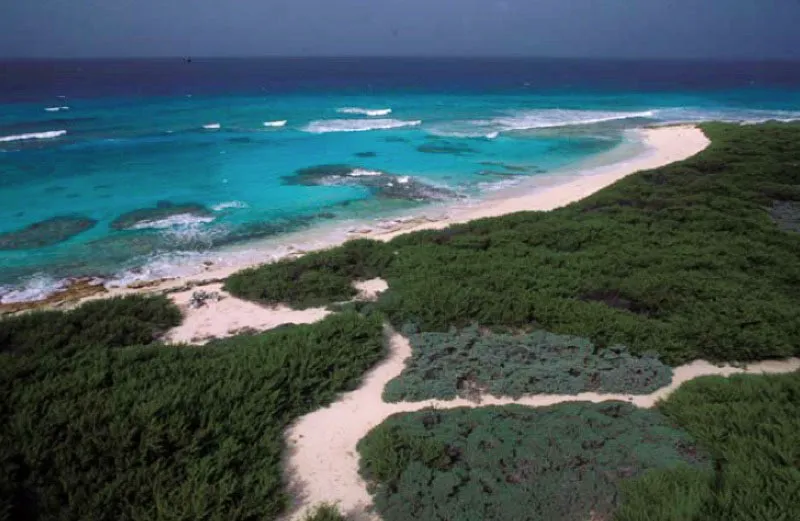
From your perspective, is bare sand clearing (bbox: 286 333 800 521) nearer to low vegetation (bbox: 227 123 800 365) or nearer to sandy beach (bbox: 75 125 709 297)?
low vegetation (bbox: 227 123 800 365)

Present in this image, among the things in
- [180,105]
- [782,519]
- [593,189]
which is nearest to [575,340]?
[782,519]

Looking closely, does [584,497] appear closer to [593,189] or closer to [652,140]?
[593,189]

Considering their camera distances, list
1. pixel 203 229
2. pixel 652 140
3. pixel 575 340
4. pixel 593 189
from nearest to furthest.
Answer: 1. pixel 575 340
2. pixel 203 229
3. pixel 593 189
4. pixel 652 140

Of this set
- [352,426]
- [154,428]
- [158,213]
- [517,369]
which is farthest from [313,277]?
[158,213]

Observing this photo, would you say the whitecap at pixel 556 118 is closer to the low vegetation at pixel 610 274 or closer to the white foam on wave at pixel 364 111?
the white foam on wave at pixel 364 111

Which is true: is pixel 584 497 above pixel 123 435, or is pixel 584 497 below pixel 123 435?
below

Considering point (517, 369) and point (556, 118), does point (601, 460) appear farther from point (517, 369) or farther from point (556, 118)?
point (556, 118)

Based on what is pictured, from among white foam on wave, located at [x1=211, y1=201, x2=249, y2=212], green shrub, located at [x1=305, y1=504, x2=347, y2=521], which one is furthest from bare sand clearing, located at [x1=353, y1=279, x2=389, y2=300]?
white foam on wave, located at [x1=211, y1=201, x2=249, y2=212]
